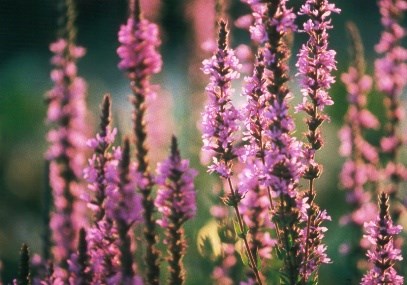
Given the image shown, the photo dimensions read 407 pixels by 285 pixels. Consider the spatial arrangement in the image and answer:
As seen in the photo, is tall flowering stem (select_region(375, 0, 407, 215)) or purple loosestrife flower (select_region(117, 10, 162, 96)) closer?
purple loosestrife flower (select_region(117, 10, 162, 96))

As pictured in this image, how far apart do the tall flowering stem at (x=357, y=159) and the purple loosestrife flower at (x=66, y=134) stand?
7.89ft

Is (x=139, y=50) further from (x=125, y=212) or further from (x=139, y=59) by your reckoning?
(x=125, y=212)

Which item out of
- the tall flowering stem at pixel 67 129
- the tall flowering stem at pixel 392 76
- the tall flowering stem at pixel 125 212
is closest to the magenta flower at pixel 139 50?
the tall flowering stem at pixel 125 212

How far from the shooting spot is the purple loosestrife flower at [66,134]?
17.4ft

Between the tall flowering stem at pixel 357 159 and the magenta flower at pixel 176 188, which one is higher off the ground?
the tall flowering stem at pixel 357 159

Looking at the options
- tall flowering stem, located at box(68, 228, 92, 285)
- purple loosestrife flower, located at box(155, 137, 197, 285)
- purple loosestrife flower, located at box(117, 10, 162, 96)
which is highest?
purple loosestrife flower, located at box(117, 10, 162, 96)

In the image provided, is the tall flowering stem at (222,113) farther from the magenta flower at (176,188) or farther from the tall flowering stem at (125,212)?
the tall flowering stem at (125,212)

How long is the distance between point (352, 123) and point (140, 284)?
12.2 ft

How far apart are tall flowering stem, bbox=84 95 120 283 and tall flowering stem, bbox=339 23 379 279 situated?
316 cm

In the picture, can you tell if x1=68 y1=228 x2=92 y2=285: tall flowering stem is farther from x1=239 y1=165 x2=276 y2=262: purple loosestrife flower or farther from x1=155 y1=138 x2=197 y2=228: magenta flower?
x1=239 y1=165 x2=276 y2=262: purple loosestrife flower

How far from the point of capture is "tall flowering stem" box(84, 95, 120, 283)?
342 centimetres

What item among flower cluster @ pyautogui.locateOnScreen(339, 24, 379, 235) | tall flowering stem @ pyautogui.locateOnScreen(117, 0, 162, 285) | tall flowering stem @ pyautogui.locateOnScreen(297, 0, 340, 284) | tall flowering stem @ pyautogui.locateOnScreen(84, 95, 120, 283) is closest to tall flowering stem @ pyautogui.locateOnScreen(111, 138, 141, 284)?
tall flowering stem @ pyautogui.locateOnScreen(84, 95, 120, 283)

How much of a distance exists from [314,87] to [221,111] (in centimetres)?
51

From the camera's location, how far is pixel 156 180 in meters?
3.35
